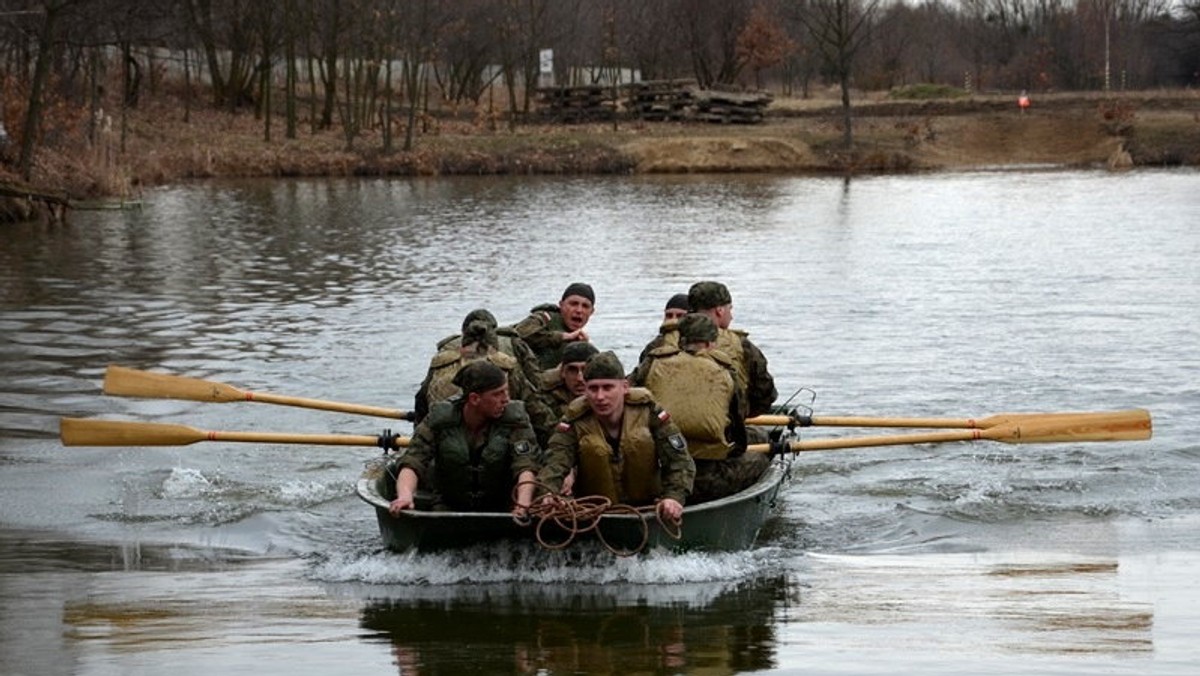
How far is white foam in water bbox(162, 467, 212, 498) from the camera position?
15.3 metres

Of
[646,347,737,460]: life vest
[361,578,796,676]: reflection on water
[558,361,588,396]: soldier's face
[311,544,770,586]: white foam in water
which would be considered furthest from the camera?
[558,361,588,396]: soldier's face

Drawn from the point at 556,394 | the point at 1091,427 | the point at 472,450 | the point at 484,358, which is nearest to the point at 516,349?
the point at 556,394

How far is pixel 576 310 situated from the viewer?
15.1m

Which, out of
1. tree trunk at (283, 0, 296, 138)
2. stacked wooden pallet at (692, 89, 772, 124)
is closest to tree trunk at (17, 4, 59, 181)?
tree trunk at (283, 0, 296, 138)

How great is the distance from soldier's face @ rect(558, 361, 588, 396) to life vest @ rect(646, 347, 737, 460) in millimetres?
568

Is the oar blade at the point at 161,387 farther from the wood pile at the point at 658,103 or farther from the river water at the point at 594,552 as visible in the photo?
the wood pile at the point at 658,103

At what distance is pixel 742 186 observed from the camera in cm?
5166

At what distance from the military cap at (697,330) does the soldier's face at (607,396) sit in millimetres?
1302

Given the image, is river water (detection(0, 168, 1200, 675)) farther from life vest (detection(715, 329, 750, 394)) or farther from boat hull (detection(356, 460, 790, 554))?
life vest (detection(715, 329, 750, 394))

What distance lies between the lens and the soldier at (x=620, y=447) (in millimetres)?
11484

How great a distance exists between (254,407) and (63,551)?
20.7 feet

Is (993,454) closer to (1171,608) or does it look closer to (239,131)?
(1171,608)

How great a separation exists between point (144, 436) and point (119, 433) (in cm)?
19

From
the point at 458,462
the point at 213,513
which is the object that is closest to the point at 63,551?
the point at 213,513
